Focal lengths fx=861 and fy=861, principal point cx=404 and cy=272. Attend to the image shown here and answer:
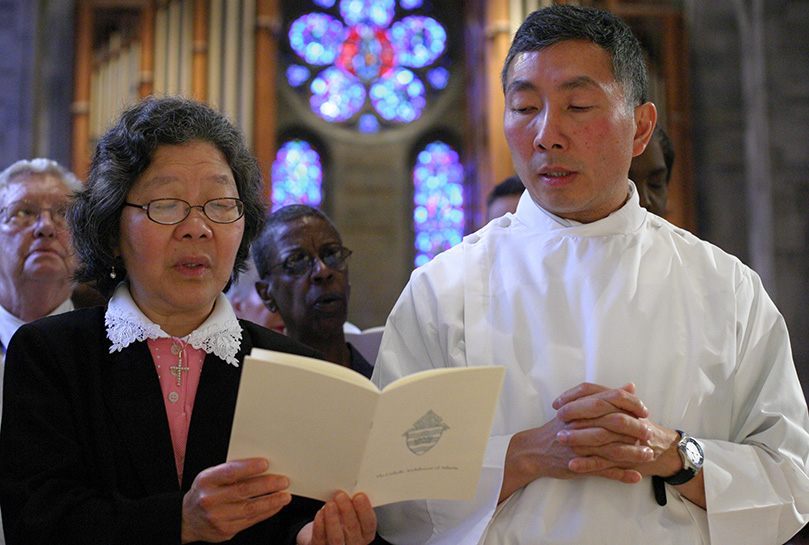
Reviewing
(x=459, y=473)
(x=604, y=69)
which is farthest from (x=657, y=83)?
(x=459, y=473)

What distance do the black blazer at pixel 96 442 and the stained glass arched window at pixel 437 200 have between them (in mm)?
7408

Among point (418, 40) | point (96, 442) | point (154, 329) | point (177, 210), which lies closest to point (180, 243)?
point (177, 210)

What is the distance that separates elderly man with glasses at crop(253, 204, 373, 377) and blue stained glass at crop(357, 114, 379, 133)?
6527 mm

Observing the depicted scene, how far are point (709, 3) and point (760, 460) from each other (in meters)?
7.16

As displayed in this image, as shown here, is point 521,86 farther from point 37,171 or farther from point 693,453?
point 37,171

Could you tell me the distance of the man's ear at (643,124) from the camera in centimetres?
186

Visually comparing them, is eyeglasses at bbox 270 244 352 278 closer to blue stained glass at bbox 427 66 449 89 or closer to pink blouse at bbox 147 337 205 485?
pink blouse at bbox 147 337 205 485

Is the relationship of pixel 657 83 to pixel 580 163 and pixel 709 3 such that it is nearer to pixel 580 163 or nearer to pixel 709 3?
pixel 709 3

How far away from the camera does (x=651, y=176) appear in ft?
8.72

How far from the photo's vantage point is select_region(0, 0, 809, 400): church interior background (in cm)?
672

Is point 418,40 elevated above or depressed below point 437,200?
above

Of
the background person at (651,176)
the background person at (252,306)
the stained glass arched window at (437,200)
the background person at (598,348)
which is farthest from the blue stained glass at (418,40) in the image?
the background person at (598,348)

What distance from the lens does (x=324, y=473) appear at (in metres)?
1.43

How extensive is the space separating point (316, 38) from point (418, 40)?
1.13 m
